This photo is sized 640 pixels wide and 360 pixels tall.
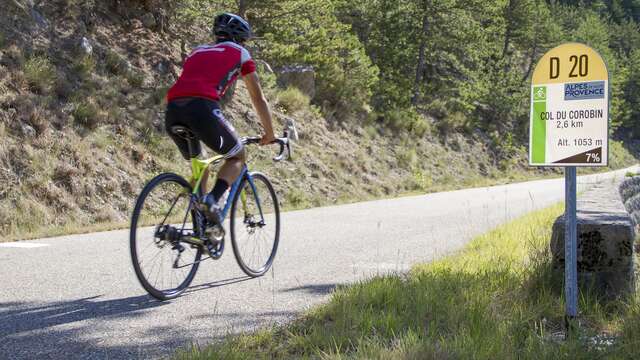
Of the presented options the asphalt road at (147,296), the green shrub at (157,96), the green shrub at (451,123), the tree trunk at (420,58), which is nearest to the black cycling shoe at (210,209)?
the asphalt road at (147,296)

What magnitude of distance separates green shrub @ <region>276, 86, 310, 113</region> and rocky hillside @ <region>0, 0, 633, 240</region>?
0.04 meters

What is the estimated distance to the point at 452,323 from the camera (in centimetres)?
364

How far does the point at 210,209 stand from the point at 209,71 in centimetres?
103

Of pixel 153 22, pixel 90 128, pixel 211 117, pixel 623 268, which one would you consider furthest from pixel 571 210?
pixel 153 22

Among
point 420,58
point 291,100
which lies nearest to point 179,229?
point 291,100

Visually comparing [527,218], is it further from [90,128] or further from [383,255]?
[90,128]

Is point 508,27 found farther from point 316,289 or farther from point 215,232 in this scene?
point 215,232

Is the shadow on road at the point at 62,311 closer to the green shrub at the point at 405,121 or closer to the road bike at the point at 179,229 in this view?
the road bike at the point at 179,229

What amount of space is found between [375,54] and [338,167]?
1122 cm

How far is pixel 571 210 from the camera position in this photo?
3.58 m

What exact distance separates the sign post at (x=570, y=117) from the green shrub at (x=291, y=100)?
15905mm

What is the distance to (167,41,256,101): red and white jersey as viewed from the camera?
4551 mm

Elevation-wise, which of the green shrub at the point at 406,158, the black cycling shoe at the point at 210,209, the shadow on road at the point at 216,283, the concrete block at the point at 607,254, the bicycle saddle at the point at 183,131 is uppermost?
the bicycle saddle at the point at 183,131

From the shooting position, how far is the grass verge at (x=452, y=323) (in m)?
3.12
